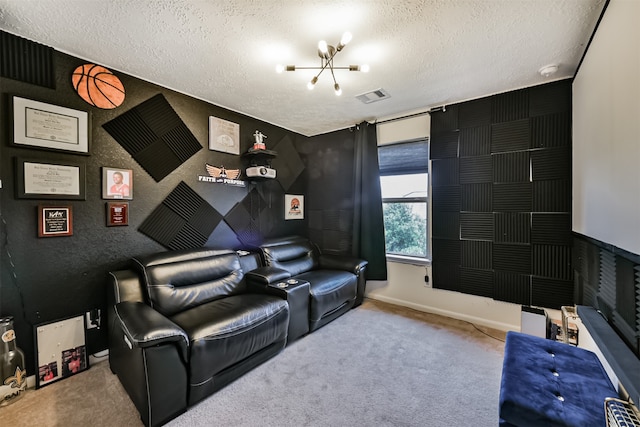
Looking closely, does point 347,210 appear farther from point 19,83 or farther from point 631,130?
point 19,83

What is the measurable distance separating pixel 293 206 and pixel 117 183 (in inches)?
90.0

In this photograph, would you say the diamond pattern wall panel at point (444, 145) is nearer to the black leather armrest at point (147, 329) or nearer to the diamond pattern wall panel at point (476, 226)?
the diamond pattern wall panel at point (476, 226)

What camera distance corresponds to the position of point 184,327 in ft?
5.85

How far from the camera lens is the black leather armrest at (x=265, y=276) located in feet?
8.34

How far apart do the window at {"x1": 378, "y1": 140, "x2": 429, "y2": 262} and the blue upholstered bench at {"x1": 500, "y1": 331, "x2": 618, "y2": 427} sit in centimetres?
183

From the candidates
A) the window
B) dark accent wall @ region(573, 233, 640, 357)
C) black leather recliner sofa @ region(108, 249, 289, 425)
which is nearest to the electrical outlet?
black leather recliner sofa @ region(108, 249, 289, 425)

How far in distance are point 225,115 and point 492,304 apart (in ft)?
12.5

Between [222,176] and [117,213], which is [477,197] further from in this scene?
[117,213]

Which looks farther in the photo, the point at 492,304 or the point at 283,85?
the point at 492,304

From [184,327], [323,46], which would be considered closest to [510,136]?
[323,46]

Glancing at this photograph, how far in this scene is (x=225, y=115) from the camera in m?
3.12

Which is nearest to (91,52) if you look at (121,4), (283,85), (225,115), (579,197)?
(121,4)

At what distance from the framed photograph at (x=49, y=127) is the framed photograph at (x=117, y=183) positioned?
22 centimetres

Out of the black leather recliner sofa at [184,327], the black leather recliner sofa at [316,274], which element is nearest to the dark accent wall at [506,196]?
the black leather recliner sofa at [316,274]
